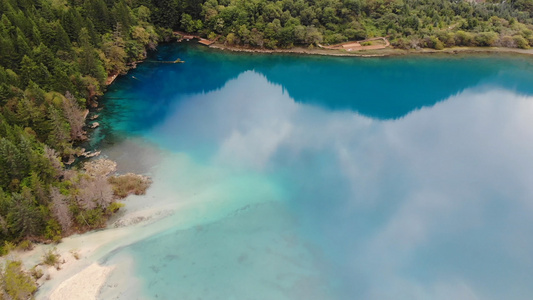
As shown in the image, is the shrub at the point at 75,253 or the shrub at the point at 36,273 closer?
the shrub at the point at 36,273

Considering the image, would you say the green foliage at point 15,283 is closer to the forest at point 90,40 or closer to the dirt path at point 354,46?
the forest at point 90,40

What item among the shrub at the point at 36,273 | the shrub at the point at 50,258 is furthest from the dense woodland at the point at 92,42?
the shrub at the point at 36,273

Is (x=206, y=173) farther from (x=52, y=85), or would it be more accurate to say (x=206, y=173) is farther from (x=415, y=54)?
(x=415, y=54)

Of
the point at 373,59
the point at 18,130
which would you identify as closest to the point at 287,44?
the point at 373,59

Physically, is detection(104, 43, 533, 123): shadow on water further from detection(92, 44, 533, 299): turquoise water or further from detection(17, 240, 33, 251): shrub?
detection(17, 240, 33, 251): shrub

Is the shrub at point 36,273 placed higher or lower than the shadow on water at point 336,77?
lower
